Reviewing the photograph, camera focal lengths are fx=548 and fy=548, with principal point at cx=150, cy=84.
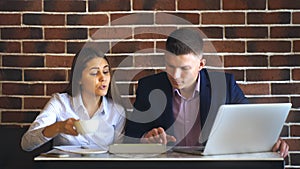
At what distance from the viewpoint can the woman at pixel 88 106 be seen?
2.51 m

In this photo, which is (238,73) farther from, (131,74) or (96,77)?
(96,77)

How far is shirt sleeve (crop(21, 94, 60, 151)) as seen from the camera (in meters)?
2.41

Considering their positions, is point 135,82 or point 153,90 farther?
point 135,82

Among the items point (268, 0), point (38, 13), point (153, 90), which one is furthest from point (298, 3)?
point (38, 13)

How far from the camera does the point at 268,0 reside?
9.69 feet

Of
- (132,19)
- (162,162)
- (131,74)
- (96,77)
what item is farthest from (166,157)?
(132,19)

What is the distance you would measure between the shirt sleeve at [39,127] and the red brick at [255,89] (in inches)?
40.9

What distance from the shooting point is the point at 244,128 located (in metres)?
1.99

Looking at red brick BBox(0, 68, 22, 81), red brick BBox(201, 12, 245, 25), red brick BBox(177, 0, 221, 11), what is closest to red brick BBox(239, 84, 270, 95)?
red brick BBox(201, 12, 245, 25)

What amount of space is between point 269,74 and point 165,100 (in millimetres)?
714

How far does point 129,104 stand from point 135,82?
13cm

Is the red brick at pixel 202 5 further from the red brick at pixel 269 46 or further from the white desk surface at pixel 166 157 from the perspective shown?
the white desk surface at pixel 166 157

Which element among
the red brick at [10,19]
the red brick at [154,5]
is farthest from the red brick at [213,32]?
the red brick at [10,19]

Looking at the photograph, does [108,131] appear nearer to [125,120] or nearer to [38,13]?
[125,120]
